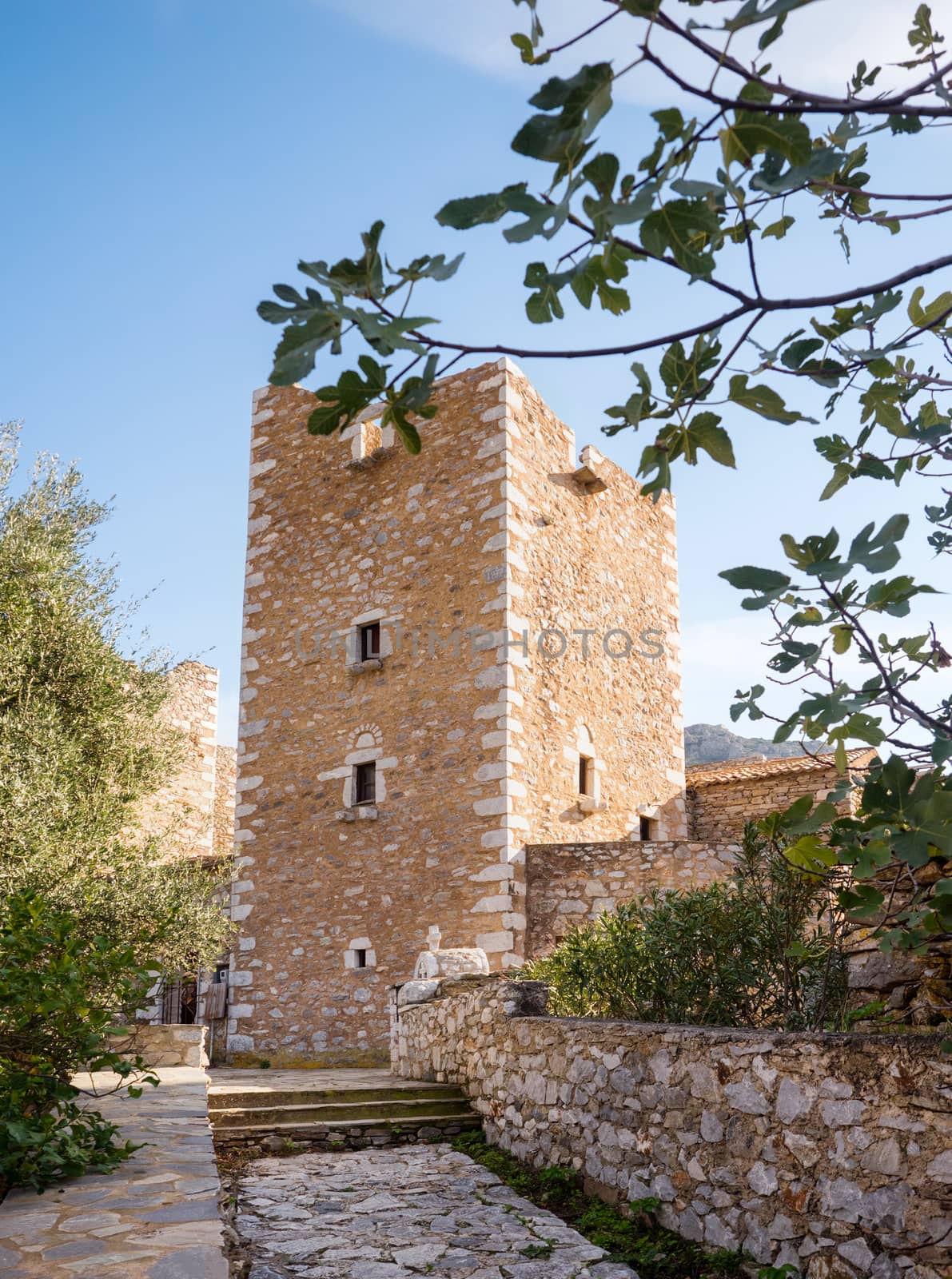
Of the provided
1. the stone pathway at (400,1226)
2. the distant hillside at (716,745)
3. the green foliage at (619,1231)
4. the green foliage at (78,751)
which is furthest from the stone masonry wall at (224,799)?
the distant hillside at (716,745)

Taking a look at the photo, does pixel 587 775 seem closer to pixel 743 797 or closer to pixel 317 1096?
pixel 743 797

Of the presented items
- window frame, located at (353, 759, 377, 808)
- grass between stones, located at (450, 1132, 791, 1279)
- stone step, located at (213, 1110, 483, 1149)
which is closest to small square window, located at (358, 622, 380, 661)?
window frame, located at (353, 759, 377, 808)

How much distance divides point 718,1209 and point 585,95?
12.6ft

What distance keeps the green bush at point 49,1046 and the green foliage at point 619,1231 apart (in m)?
1.92

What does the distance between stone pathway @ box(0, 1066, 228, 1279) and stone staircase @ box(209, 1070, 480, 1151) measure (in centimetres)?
167

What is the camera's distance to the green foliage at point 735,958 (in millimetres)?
4781

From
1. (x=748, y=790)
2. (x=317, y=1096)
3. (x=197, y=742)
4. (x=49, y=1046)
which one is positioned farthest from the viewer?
(x=197, y=742)

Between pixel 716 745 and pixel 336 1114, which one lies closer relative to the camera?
pixel 336 1114

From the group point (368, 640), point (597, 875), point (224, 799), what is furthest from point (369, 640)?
point (224, 799)

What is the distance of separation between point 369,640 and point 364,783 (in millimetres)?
1683

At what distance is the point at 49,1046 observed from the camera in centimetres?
446

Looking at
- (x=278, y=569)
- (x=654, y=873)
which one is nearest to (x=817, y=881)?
(x=654, y=873)

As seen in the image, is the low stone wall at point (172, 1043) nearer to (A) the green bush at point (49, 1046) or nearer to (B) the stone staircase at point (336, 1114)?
(B) the stone staircase at point (336, 1114)

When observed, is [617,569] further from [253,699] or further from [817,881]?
[817,881]
